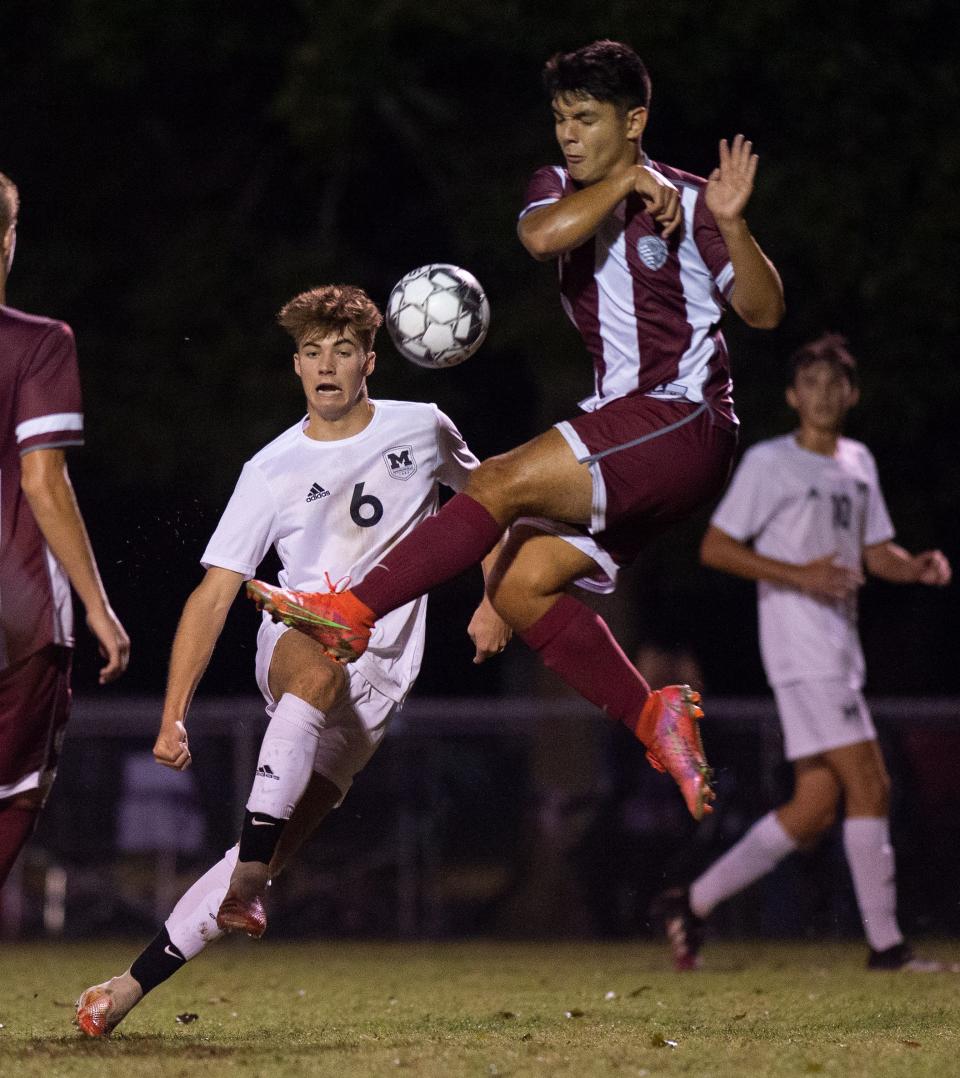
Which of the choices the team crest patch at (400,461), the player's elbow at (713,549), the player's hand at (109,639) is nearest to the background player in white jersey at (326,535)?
the team crest patch at (400,461)

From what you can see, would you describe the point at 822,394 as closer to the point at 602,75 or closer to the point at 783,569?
the point at 783,569

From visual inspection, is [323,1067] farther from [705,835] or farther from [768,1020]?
[705,835]

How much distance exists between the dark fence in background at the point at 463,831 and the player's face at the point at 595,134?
716 cm

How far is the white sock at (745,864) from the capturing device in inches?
365

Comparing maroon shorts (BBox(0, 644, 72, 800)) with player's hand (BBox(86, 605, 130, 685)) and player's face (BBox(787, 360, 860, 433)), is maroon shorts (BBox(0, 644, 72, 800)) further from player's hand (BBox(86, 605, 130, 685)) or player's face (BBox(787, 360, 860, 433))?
player's face (BBox(787, 360, 860, 433))

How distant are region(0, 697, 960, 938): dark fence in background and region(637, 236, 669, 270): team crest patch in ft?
23.0

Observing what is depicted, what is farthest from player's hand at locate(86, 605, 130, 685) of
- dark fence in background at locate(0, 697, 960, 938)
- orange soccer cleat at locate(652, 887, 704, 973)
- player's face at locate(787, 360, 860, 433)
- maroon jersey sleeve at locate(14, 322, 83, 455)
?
dark fence in background at locate(0, 697, 960, 938)

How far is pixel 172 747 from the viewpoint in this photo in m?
5.88

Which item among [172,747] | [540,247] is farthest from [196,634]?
[540,247]

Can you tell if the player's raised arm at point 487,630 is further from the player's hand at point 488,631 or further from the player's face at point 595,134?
the player's face at point 595,134

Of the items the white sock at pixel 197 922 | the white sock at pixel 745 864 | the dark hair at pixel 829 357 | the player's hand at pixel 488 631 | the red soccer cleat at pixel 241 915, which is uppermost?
the dark hair at pixel 829 357

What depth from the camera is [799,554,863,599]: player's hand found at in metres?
9.02

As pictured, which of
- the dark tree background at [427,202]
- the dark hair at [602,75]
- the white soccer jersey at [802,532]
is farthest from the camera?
the dark tree background at [427,202]

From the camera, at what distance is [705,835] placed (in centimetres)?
1266
